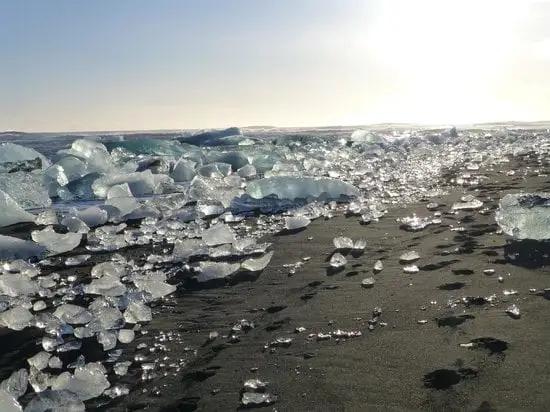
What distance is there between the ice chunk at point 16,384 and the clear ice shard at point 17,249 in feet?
Result: 5.89

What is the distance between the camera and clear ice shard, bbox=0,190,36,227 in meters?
4.27

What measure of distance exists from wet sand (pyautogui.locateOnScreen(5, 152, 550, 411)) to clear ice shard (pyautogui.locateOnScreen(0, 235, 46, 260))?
142 centimetres

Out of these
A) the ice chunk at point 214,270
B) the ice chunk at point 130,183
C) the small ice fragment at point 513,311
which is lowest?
the ice chunk at point 214,270

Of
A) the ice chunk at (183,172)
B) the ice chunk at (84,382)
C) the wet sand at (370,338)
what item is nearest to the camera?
the wet sand at (370,338)

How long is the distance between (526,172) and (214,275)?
5.24 m

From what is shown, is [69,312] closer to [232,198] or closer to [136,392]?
[136,392]

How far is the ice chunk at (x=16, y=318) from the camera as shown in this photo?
6.88 ft

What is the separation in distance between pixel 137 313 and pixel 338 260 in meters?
1.22

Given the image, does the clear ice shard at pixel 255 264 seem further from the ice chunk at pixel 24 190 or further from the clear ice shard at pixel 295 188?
the ice chunk at pixel 24 190

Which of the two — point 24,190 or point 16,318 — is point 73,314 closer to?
point 16,318

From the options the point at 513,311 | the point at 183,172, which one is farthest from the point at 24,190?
the point at 513,311

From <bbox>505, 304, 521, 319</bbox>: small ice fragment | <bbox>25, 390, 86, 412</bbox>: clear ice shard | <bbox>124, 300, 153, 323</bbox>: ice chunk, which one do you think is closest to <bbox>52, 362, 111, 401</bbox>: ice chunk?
<bbox>25, 390, 86, 412</bbox>: clear ice shard

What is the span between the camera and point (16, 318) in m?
2.12

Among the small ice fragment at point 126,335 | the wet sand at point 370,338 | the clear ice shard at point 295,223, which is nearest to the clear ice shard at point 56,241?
the wet sand at point 370,338
